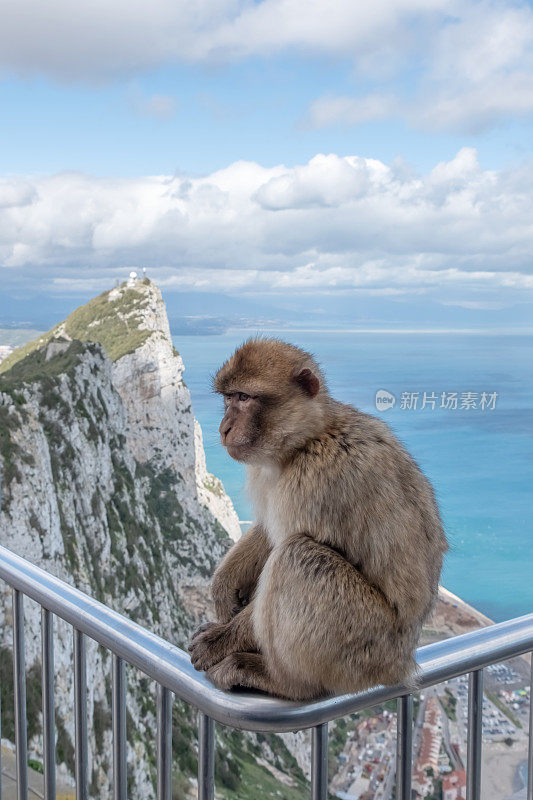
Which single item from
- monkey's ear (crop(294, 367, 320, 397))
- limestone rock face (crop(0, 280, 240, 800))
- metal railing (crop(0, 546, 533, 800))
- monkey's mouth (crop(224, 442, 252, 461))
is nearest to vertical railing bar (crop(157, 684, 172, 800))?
metal railing (crop(0, 546, 533, 800))

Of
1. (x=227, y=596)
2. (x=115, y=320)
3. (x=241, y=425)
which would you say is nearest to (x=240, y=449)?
(x=241, y=425)

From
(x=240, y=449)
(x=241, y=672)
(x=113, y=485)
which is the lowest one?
Answer: (x=113, y=485)

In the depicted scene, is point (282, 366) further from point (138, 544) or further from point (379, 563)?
point (138, 544)

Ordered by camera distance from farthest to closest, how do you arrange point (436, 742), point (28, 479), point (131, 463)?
1. point (131, 463)
2. point (28, 479)
3. point (436, 742)

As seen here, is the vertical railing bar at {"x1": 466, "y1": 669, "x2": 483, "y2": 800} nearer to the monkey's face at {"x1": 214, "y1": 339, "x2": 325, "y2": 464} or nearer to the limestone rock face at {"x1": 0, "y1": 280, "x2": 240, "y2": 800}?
the monkey's face at {"x1": 214, "y1": 339, "x2": 325, "y2": 464}

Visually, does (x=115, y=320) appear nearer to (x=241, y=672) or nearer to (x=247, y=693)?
(x=241, y=672)

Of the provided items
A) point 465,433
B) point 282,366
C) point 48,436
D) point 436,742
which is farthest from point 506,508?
point 282,366

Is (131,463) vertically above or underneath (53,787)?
underneath
